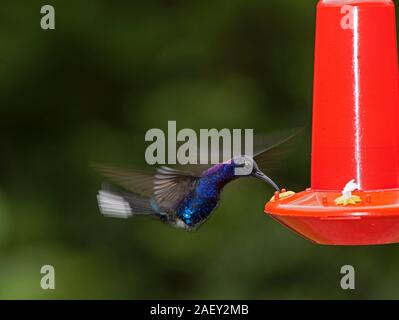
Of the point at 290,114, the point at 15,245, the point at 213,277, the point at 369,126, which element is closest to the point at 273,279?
the point at 213,277

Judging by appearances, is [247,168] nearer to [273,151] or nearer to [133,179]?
[273,151]

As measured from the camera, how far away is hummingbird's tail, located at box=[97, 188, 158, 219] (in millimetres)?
5586

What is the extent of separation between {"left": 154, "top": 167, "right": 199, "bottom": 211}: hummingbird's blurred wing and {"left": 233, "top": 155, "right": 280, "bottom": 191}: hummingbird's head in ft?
1.06

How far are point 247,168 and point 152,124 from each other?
11.2ft

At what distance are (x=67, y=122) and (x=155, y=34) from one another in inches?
37.6

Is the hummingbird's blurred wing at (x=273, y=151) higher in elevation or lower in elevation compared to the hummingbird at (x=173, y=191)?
higher

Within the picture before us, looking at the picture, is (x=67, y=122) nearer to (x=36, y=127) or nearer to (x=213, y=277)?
(x=36, y=127)

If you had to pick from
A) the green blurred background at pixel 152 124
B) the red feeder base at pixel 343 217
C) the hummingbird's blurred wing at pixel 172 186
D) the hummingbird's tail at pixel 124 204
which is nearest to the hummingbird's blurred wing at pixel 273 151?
the hummingbird's blurred wing at pixel 172 186

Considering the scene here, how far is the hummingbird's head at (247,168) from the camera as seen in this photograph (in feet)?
17.4

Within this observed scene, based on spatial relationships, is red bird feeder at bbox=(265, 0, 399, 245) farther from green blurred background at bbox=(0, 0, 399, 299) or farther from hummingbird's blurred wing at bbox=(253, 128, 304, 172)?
green blurred background at bbox=(0, 0, 399, 299)

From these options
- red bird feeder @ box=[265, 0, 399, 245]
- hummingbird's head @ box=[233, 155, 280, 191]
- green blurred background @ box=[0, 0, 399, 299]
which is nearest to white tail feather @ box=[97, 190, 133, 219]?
hummingbird's head @ box=[233, 155, 280, 191]

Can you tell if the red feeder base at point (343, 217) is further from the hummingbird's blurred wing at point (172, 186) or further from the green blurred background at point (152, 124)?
the green blurred background at point (152, 124)

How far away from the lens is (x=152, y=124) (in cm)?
868

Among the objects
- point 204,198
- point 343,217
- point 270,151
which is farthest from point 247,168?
point 343,217
